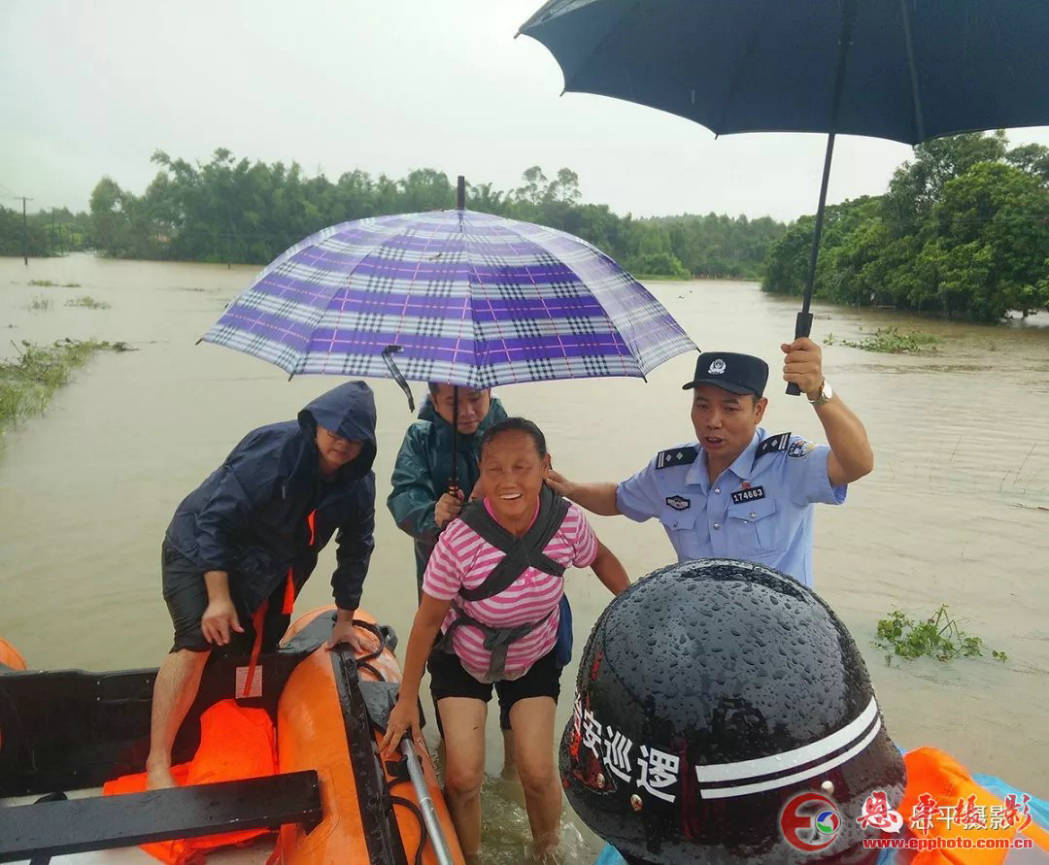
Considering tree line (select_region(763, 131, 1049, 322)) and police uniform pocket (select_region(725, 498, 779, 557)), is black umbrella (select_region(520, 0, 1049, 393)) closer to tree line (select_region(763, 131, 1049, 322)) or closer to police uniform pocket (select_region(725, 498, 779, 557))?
police uniform pocket (select_region(725, 498, 779, 557))

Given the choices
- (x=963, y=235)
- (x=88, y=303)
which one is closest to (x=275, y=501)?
(x=88, y=303)

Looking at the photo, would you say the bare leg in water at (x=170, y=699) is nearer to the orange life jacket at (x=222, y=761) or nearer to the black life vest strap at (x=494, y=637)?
the orange life jacket at (x=222, y=761)

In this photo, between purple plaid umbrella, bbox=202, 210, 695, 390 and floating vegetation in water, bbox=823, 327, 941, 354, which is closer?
purple plaid umbrella, bbox=202, 210, 695, 390

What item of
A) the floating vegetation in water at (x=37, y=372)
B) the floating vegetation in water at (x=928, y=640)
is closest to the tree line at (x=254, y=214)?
the floating vegetation in water at (x=37, y=372)

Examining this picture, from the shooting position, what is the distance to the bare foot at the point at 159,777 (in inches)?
98.2

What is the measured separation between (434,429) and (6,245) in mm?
55869

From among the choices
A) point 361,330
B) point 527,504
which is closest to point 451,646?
point 527,504

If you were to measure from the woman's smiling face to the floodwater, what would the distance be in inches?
63.8

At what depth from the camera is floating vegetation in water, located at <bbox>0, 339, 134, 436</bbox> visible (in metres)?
9.43

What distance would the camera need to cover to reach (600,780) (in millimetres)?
902

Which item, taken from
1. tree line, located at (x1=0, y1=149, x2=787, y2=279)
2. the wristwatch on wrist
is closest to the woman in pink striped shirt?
the wristwatch on wrist

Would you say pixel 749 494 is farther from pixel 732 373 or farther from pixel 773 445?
pixel 732 373

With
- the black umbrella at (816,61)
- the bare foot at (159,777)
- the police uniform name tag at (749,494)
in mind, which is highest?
the black umbrella at (816,61)

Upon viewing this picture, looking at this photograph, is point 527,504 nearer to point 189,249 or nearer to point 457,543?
point 457,543
